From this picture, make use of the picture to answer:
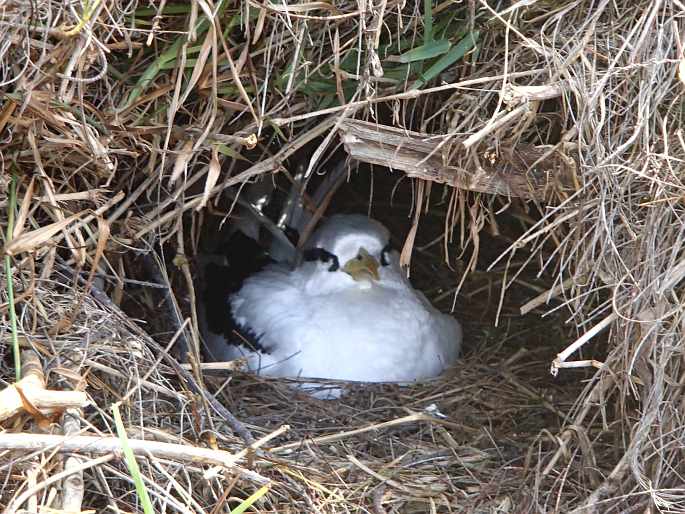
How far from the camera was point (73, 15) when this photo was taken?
113 inches

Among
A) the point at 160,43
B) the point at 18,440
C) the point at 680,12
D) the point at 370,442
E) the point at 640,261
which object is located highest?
the point at 680,12

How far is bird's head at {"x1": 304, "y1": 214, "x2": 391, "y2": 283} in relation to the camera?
4.62 m

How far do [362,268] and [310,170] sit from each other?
140cm

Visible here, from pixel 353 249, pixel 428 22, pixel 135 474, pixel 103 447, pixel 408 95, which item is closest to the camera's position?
pixel 135 474

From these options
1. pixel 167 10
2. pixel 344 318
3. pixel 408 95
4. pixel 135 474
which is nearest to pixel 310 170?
pixel 408 95

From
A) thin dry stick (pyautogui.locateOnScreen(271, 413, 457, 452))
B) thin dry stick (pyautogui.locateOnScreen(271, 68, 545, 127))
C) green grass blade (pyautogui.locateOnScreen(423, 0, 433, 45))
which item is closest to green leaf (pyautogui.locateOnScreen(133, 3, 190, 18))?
thin dry stick (pyautogui.locateOnScreen(271, 68, 545, 127))

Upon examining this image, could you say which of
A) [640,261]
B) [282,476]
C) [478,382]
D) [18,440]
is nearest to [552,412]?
[478,382]

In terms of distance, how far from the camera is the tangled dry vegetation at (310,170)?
2820 mm

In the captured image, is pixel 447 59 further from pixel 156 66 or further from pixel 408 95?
pixel 156 66

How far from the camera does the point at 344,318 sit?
452cm

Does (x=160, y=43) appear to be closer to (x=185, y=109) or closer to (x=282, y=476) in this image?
(x=185, y=109)

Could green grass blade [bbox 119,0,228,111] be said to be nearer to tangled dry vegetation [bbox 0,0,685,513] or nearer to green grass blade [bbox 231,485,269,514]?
tangled dry vegetation [bbox 0,0,685,513]

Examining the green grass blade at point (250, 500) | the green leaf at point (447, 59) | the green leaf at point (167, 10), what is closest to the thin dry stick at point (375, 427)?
the green grass blade at point (250, 500)

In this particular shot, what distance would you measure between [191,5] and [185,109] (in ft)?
1.17
